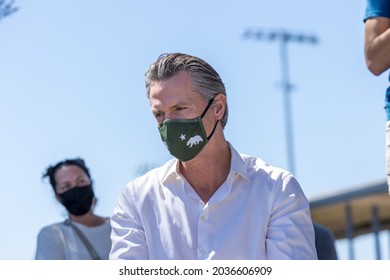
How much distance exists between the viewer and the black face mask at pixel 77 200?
6.59 metres

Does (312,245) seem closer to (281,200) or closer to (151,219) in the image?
(281,200)

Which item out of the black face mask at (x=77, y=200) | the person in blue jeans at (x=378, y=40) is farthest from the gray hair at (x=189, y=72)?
the black face mask at (x=77, y=200)

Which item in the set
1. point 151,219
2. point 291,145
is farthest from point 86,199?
point 291,145

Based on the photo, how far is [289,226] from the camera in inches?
165

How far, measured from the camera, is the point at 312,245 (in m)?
4.25

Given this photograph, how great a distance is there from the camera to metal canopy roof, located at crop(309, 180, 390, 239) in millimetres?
17328

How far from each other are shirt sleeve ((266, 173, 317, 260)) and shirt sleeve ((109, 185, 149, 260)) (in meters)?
0.53

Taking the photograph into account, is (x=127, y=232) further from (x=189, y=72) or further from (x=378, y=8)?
(x=378, y=8)

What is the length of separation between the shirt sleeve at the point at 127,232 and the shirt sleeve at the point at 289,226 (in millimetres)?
529

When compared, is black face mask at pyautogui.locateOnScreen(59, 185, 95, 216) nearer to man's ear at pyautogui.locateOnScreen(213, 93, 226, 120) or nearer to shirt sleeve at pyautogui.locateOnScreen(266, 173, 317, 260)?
man's ear at pyautogui.locateOnScreen(213, 93, 226, 120)

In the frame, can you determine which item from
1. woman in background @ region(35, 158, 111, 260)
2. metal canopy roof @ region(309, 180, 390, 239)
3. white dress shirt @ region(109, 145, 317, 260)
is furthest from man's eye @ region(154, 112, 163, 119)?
metal canopy roof @ region(309, 180, 390, 239)

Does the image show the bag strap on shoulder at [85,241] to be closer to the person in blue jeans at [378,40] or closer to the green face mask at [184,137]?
the green face mask at [184,137]
